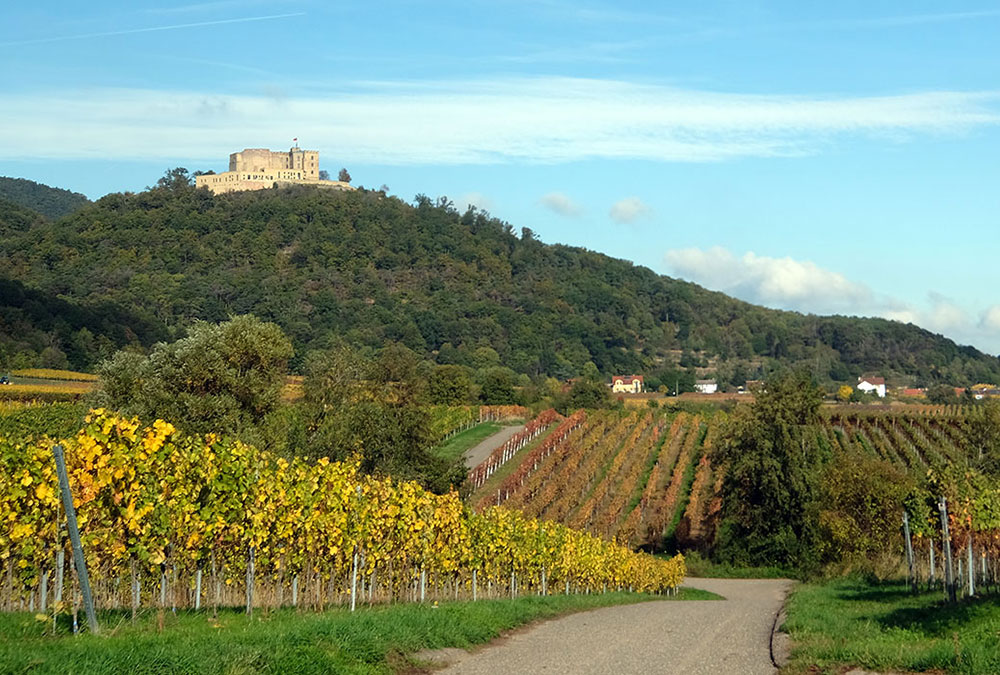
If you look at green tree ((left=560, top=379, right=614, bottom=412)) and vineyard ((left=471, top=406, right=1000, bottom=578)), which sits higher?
green tree ((left=560, top=379, right=614, bottom=412))

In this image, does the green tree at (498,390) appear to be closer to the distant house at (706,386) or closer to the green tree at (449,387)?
the green tree at (449,387)

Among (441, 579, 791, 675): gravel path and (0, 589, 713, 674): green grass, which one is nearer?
(0, 589, 713, 674): green grass

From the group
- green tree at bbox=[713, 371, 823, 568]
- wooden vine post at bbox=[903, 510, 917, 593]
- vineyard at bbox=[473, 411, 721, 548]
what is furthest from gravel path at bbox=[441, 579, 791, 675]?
green tree at bbox=[713, 371, 823, 568]

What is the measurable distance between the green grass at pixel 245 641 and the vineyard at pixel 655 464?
2532cm

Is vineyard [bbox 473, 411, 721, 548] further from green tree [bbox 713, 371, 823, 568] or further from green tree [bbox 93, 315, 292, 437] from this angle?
green tree [bbox 93, 315, 292, 437]

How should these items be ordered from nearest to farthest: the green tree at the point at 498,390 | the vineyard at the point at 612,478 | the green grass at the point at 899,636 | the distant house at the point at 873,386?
the green grass at the point at 899,636 → the vineyard at the point at 612,478 → the green tree at the point at 498,390 → the distant house at the point at 873,386

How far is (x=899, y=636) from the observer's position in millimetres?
15328

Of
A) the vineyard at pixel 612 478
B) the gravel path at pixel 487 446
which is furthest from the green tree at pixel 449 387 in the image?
the vineyard at pixel 612 478

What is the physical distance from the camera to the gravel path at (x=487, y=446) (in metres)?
78.7

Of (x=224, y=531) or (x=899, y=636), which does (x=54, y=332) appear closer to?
(x=224, y=531)

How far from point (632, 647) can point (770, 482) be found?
40283 mm

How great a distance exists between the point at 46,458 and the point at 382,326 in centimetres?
16475

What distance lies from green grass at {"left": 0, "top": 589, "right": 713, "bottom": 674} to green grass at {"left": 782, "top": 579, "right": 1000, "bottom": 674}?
444 cm

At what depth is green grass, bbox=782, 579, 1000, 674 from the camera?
12.4 m
